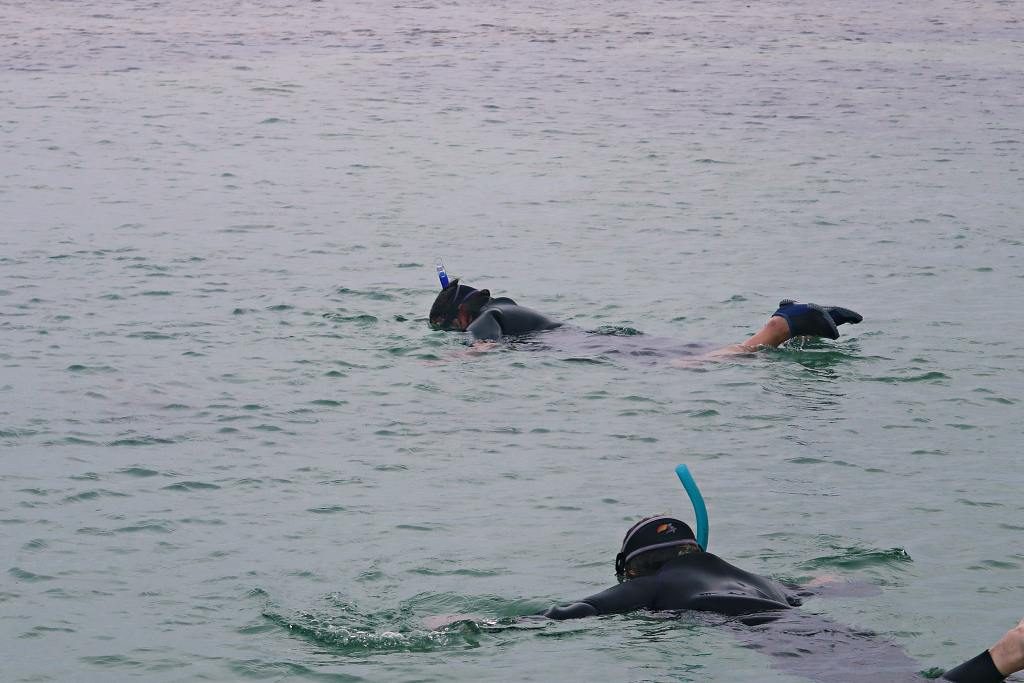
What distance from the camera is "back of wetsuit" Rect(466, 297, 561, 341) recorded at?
15859 millimetres

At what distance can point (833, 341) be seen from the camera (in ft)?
52.9

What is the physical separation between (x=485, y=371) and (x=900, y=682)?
764cm

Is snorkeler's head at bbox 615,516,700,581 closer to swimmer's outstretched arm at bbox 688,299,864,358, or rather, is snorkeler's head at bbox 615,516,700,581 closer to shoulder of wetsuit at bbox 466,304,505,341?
swimmer's outstretched arm at bbox 688,299,864,358

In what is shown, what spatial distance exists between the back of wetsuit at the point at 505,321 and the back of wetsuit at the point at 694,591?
6.95m

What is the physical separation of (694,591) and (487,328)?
7224mm

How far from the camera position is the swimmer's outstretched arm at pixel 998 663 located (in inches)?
289

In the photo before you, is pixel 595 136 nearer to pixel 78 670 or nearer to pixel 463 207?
pixel 463 207

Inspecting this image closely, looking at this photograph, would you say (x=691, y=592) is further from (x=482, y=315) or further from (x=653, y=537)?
(x=482, y=315)

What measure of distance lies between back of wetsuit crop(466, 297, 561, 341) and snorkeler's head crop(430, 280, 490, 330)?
3.4 inches

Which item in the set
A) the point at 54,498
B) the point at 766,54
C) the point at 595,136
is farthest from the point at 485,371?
the point at 766,54

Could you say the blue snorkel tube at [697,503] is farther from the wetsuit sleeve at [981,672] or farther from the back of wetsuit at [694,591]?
the wetsuit sleeve at [981,672]

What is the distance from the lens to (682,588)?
896 centimetres

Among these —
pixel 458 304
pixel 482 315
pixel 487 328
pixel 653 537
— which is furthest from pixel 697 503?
pixel 458 304

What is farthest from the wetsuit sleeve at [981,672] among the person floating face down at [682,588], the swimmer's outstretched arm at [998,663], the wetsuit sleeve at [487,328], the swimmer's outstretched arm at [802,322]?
the wetsuit sleeve at [487,328]
